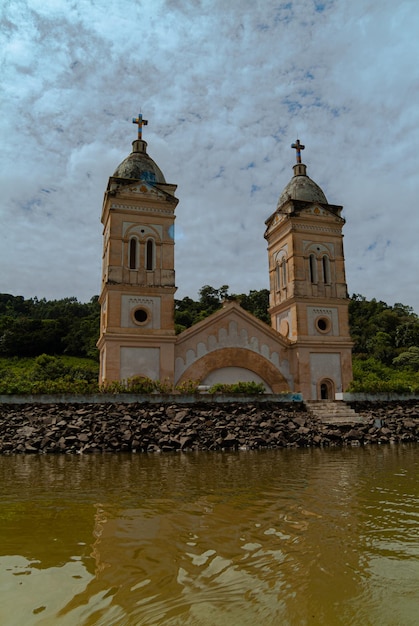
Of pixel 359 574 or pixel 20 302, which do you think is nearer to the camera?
pixel 359 574

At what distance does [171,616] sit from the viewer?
3.36m

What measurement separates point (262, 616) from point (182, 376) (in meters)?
21.6

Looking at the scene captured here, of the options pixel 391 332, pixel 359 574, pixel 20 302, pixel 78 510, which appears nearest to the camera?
pixel 359 574

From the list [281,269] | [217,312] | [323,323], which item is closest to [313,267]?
[281,269]

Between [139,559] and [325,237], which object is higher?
[325,237]

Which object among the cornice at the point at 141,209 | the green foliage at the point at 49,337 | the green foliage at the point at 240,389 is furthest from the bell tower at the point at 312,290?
the green foliage at the point at 49,337

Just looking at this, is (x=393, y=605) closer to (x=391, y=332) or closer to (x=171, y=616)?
(x=171, y=616)

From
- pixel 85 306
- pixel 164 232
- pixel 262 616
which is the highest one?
pixel 85 306

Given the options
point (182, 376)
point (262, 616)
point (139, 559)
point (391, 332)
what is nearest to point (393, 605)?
point (262, 616)

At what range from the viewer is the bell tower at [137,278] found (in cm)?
2389

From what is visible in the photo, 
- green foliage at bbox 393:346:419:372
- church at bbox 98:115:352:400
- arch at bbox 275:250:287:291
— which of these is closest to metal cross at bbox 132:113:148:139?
church at bbox 98:115:352:400

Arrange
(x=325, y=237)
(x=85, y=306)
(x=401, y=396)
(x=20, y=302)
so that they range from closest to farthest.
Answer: (x=401, y=396) → (x=325, y=237) → (x=85, y=306) → (x=20, y=302)

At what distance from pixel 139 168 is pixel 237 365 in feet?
40.5

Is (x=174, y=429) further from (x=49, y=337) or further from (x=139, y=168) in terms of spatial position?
(x=49, y=337)
